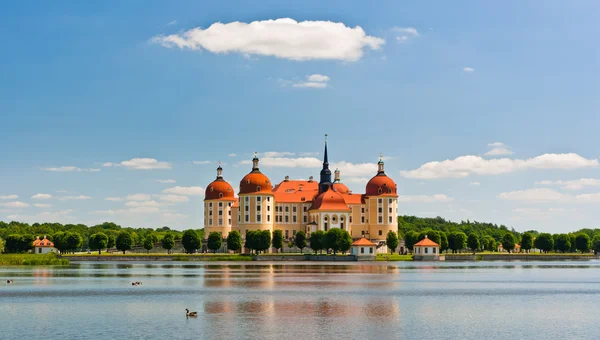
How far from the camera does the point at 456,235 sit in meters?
136

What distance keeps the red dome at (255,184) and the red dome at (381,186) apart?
60.7ft

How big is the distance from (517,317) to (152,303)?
783 inches

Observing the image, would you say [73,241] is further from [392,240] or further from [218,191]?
[392,240]

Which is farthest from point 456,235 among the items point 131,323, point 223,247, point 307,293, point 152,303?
point 131,323

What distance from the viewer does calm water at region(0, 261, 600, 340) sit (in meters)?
33.4

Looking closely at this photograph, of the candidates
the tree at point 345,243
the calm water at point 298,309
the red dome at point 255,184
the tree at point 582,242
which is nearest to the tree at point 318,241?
the tree at point 345,243

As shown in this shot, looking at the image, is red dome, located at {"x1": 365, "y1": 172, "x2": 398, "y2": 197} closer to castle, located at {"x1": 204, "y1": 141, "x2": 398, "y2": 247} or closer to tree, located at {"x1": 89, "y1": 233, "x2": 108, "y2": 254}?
castle, located at {"x1": 204, "y1": 141, "x2": 398, "y2": 247}

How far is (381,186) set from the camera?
466 feet

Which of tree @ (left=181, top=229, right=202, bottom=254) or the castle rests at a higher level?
the castle

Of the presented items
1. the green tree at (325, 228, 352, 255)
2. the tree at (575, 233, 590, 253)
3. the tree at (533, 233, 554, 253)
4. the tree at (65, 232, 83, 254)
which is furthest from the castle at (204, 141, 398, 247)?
the tree at (575, 233, 590, 253)

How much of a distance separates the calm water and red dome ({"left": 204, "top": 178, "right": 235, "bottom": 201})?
76239 millimetres

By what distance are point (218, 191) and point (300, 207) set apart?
15315 mm

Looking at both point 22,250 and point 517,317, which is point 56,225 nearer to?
point 22,250

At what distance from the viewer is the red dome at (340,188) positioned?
497ft
